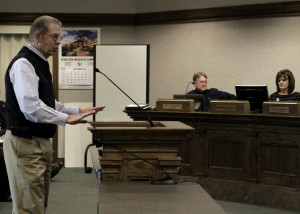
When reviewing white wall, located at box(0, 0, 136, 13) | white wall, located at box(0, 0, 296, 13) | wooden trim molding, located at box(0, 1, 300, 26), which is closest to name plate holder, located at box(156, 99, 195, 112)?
wooden trim molding, located at box(0, 1, 300, 26)

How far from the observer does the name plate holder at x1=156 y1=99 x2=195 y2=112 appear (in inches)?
235

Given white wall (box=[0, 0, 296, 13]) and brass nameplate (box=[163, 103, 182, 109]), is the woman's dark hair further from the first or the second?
white wall (box=[0, 0, 296, 13])

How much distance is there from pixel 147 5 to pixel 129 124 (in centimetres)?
544

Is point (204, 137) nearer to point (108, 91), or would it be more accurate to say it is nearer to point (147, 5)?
point (108, 91)

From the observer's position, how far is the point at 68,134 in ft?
27.1

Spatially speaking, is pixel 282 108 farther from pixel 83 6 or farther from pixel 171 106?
pixel 83 6

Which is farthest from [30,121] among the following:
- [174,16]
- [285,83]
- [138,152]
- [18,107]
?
[174,16]

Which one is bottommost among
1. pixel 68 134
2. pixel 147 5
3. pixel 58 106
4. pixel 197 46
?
pixel 68 134

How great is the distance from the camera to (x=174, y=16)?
784 cm

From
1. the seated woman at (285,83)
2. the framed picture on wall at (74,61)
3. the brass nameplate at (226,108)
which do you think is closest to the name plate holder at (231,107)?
the brass nameplate at (226,108)

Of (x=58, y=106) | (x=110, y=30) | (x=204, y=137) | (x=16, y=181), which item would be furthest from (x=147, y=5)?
(x=16, y=181)

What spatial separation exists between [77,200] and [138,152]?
332cm

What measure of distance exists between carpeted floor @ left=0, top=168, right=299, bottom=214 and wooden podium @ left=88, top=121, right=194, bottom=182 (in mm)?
2674

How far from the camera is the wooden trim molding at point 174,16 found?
22.8 feet
